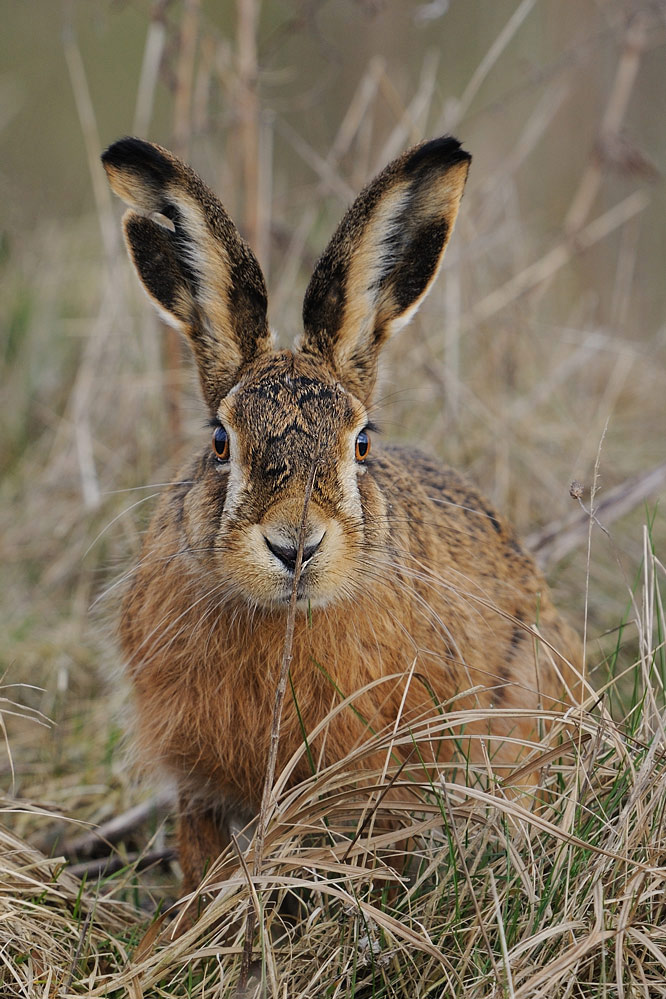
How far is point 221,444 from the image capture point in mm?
3277

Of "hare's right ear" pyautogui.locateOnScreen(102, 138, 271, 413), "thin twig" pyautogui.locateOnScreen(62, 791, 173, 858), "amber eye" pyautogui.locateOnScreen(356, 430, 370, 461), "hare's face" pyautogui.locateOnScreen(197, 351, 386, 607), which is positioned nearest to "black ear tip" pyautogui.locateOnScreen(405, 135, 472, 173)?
"hare's right ear" pyautogui.locateOnScreen(102, 138, 271, 413)

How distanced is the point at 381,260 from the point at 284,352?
0.48m

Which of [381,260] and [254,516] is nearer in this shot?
[254,516]

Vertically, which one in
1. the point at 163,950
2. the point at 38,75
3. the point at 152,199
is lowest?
the point at 163,950

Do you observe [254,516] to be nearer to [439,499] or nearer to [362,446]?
[362,446]

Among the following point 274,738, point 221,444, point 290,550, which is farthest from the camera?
point 221,444

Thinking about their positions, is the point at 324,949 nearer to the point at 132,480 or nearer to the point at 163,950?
the point at 163,950

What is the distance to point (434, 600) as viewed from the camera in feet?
12.0

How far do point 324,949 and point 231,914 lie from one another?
0.28 m

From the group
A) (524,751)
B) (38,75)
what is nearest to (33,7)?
(38,75)

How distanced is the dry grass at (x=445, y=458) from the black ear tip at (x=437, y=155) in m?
1.08

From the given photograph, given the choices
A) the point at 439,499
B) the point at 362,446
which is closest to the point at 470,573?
the point at 439,499

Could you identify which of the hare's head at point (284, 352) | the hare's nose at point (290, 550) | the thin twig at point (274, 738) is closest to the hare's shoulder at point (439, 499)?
the hare's head at point (284, 352)

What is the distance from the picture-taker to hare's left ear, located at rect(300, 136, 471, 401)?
11.0 ft
